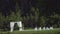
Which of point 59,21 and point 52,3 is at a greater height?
point 52,3

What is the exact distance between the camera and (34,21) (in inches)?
191

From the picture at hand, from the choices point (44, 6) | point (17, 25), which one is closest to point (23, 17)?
point (17, 25)

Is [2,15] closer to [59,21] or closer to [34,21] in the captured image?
[34,21]

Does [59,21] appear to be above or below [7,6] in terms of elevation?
below

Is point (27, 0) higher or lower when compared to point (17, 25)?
higher

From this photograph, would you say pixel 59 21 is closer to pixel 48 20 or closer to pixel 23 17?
pixel 48 20

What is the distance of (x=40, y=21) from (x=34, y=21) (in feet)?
0.44

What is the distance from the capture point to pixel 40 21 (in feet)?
15.9

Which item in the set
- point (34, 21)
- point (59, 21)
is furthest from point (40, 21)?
point (59, 21)

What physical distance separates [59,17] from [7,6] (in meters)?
1.21

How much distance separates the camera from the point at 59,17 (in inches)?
192

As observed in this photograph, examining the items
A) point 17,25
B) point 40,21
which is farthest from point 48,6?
point 17,25

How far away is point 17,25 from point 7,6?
0.49 meters

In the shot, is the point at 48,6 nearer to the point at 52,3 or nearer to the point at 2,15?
the point at 52,3
